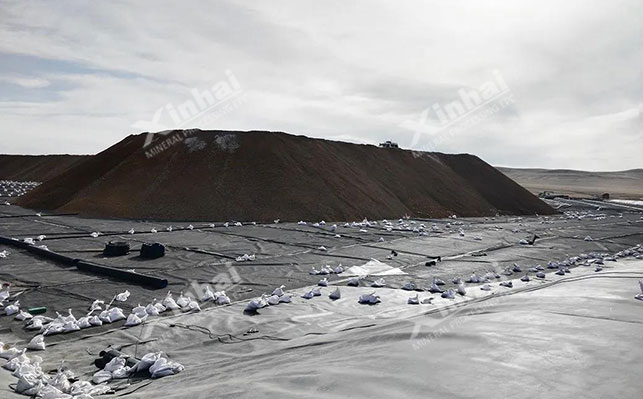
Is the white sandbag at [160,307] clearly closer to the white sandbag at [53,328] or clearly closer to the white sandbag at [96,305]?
the white sandbag at [96,305]

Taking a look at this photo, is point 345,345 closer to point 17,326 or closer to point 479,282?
point 17,326

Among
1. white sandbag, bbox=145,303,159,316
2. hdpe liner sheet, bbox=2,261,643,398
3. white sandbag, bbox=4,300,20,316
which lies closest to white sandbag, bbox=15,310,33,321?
white sandbag, bbox=4,300,20,316

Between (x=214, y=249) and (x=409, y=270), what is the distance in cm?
562

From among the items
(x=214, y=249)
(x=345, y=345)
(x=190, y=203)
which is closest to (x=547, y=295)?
(x=345, y=345)

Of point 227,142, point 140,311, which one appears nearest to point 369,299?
point 140,311

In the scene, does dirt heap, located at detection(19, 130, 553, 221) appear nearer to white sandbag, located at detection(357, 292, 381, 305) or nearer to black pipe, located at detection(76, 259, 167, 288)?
black pipe, located at detection(76, 259, 167, 288)

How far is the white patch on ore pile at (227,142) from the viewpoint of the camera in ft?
89.0

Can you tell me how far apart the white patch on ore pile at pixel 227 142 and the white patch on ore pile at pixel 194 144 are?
0.83 m

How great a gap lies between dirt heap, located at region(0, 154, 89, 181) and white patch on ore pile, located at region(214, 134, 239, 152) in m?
41.0

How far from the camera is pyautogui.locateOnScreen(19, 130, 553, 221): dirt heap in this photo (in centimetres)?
2264

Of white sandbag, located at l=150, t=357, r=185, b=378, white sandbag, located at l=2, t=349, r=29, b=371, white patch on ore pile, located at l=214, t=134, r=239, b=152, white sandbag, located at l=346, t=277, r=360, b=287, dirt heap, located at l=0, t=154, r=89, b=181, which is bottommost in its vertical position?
white sandbag, located at l=150, t=357, r=185, b=378

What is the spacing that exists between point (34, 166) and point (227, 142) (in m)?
53.3

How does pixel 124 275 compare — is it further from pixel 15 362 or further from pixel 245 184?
pixel 245 184

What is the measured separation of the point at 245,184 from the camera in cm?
2441
